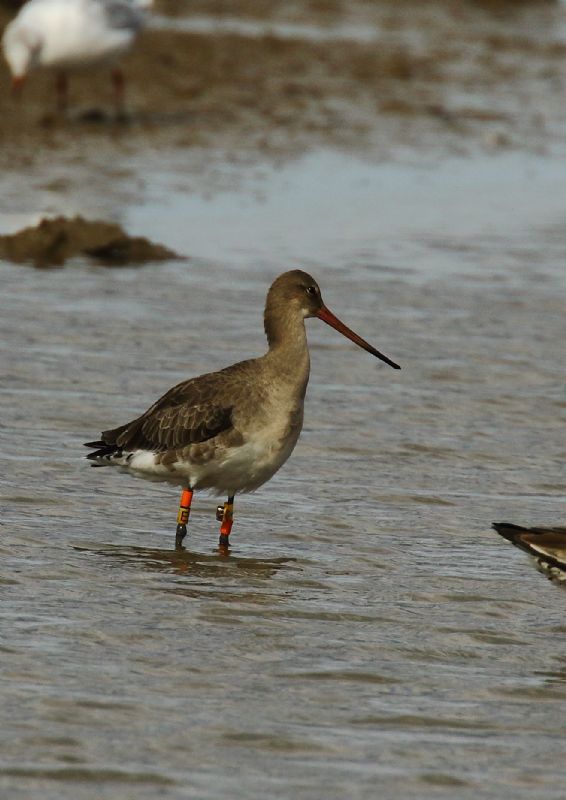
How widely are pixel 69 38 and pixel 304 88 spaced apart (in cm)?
413

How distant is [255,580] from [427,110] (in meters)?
16.6

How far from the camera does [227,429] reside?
8.69 meters

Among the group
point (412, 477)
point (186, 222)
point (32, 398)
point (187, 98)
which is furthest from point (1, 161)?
point (412, 477)

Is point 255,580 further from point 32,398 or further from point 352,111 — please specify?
point 352,111

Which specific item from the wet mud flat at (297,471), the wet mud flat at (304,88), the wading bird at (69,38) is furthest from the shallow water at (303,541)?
the wading bird at (69,38)

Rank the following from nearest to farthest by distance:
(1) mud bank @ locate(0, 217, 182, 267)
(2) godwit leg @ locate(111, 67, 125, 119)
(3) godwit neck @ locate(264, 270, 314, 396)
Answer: (3) godwit neck @ locate(264, 270, 314, 396) < (1) mud bank @ locate(0, 217, 182, 267) < (2) godwit leg @ locate(111, 67, 125, 119)

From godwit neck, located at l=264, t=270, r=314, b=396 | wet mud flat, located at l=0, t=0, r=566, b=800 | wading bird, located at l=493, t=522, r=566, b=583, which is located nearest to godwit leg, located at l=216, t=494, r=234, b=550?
wet mud flat, located at l=0, t=0, r=566, b=800

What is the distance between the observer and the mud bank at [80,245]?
15031 millimetres

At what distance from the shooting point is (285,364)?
29.3 feet

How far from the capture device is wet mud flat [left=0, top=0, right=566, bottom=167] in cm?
2117

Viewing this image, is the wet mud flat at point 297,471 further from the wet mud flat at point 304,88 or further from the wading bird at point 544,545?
the wading bird at point 544,545

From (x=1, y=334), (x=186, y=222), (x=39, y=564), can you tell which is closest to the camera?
(x=39, y=564)

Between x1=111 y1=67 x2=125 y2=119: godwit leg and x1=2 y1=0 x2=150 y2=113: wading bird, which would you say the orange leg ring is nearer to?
x1=2 y1=0 x2=150 y2=113: wading bird

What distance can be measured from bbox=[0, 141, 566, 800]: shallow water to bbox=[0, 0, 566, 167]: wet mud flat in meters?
3.95
